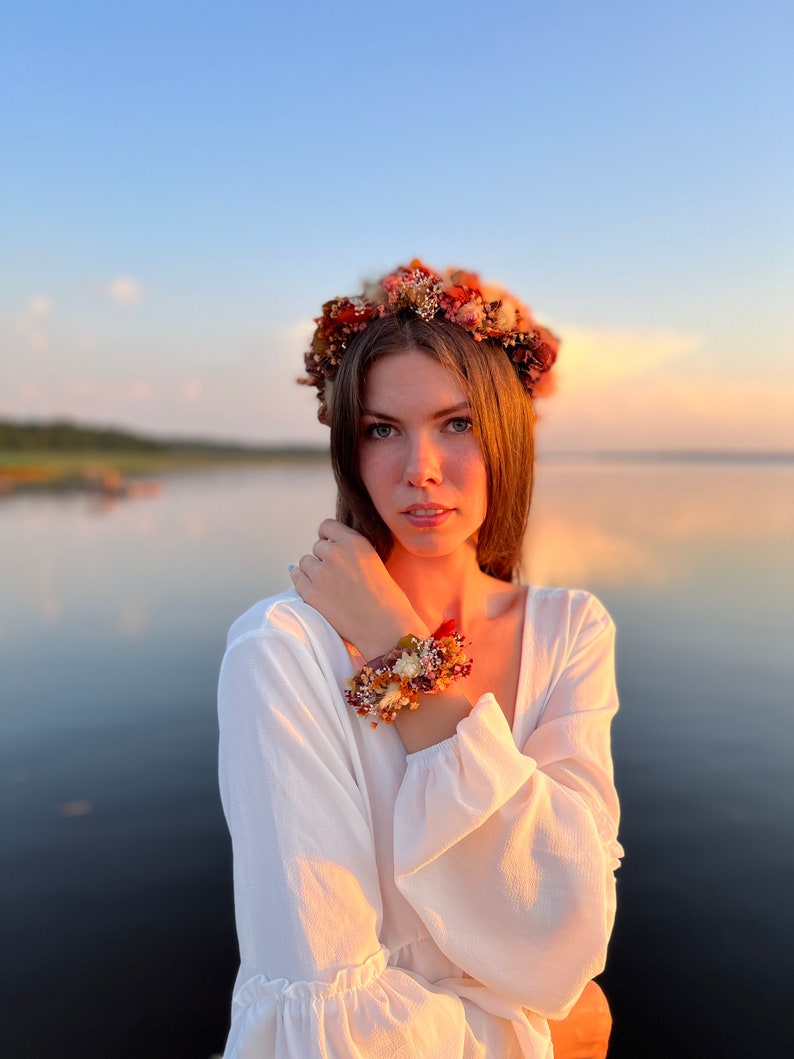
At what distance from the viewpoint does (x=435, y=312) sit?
6.30ft

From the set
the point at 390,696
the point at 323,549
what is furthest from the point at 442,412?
the point at 390,696

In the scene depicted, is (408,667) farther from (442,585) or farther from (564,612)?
(564,612)

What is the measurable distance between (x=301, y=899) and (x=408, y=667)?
0.47 metres

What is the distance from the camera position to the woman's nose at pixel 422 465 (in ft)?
5.97

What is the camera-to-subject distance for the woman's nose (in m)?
1.82

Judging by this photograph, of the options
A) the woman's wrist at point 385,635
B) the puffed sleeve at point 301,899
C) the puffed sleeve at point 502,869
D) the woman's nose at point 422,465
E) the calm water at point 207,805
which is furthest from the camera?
the calm water at point 207,805

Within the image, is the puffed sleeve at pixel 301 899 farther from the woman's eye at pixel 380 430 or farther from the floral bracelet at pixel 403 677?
the woman's eye at pixel 380 430

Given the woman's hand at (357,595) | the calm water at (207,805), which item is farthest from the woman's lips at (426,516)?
the calm water at (207,805)

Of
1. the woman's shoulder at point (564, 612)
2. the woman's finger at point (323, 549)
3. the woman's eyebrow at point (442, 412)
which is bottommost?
the woman's shoulder at point (564, 612)

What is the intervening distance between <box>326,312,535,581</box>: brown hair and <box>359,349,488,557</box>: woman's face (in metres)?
0.02

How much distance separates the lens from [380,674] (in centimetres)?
164

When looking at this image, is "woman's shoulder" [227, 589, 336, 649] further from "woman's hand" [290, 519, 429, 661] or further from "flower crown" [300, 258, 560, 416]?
"flower crown" [300, 258, 560, 416]

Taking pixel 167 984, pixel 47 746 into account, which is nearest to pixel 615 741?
pixel 167 984

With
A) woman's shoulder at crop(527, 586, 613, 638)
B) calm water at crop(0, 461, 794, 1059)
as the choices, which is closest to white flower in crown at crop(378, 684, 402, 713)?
woman's shoulder at crop(527, 586, 613, 638)
